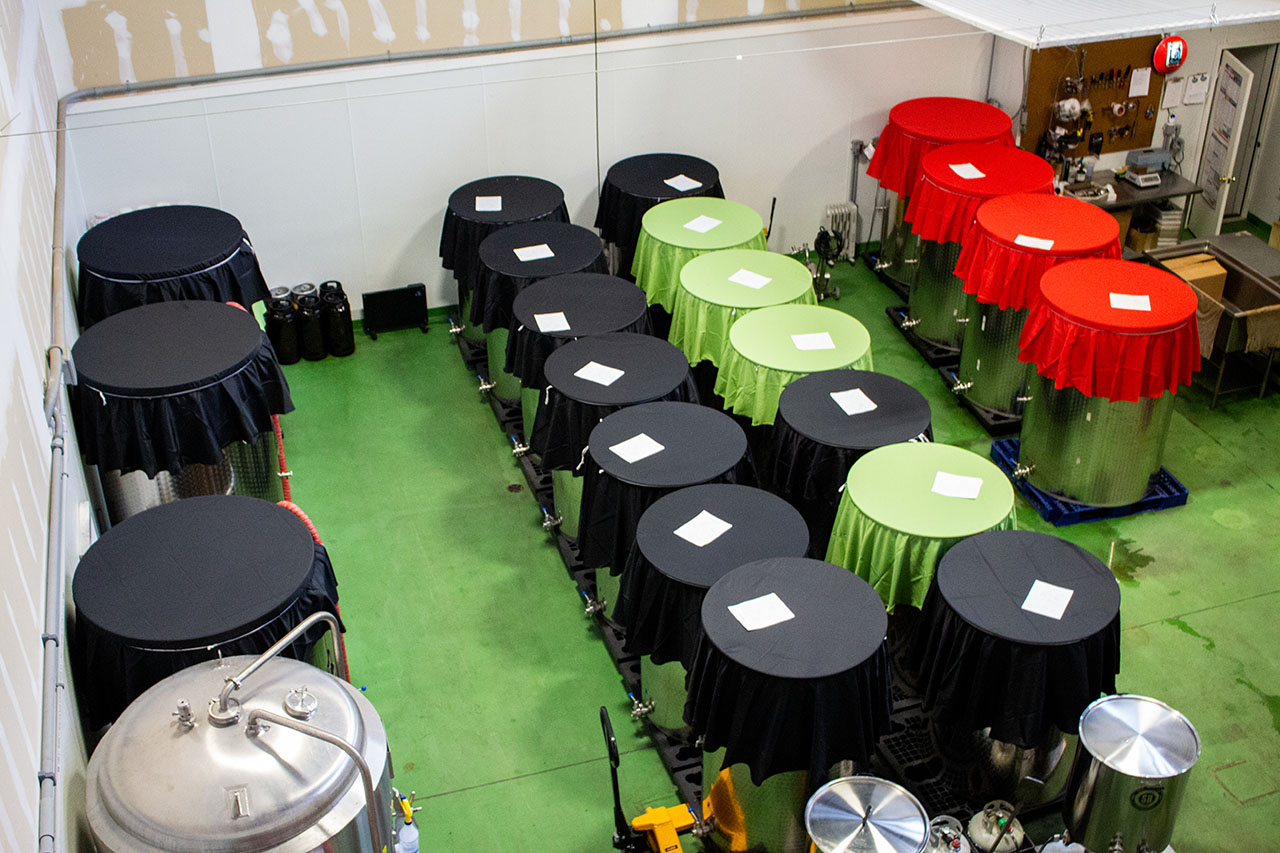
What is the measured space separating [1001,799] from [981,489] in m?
1.34

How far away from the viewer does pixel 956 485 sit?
544cm

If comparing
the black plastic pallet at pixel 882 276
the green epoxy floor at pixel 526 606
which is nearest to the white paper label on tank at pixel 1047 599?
the green epoxy floor at pixel 526 606

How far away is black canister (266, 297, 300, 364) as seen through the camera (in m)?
8.11

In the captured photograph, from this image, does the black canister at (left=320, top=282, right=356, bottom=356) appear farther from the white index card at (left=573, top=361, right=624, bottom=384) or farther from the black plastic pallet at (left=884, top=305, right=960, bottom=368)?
the black plastic pallet at (left=884, top=305, right=960, bottom=368)

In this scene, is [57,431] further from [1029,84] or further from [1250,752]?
[1029,84]

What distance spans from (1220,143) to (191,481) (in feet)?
26.8

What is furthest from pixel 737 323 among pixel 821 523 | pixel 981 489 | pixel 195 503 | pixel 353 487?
pixel 195 503

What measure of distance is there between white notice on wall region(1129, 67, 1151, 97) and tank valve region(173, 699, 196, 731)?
332 inches

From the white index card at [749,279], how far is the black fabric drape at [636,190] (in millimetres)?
1244

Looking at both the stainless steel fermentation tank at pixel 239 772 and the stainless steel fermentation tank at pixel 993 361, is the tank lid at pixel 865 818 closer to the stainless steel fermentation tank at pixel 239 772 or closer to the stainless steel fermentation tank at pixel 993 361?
the stainless steel fermentation tank at pixel 239 772

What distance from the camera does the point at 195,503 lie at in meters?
4.85

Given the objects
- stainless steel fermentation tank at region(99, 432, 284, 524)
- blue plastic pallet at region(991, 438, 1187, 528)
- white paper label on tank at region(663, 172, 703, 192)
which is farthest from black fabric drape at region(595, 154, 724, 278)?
stainless steel fermentation tank at region(99, 432, 284, 524)

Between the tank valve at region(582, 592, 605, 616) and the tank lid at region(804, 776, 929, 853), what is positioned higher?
the tank lid at region(804, 776, 929, 853)

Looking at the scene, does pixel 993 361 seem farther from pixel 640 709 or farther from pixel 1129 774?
pixel 1129 774
